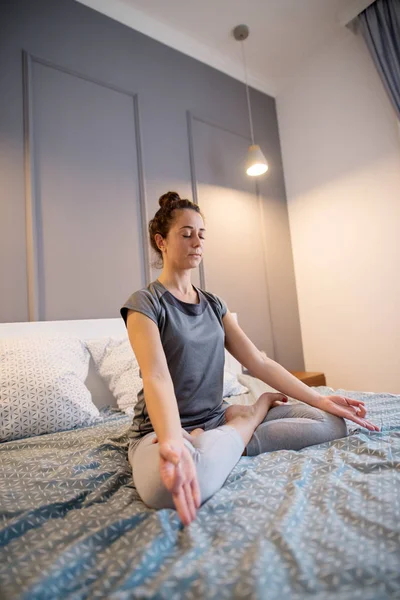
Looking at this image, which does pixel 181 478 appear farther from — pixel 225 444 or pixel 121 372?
pixel 121 372

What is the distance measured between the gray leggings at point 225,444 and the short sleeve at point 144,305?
13.0 inches

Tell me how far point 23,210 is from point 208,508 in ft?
6.09

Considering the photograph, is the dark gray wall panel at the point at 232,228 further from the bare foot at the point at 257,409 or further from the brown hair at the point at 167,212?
the bare foot at the point at 257,409

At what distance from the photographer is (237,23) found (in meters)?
2.73

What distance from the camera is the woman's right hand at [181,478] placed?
2.10 ft

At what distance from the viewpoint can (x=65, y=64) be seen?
2.20 metres

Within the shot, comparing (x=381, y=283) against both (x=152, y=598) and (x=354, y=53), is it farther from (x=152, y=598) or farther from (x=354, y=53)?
(x=152, y=598)

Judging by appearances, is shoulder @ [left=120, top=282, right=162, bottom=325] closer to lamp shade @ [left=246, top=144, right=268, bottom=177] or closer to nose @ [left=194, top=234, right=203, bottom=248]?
nose @ [left=194, top=234, right=203, bottom=248]

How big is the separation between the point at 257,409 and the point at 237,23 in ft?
9.88

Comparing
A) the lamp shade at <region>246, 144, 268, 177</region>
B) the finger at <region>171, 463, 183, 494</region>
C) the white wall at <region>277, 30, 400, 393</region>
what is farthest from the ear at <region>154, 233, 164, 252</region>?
the white wall at <region>277, 30, 400, 393</region>

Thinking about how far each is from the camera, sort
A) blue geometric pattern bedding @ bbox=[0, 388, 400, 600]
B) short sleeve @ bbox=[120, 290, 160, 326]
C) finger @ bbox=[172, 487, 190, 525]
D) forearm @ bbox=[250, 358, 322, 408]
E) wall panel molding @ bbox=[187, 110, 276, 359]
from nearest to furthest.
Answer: blue geometric pattern bedding @ bbox=[0, 388, 400, 600] < finger @ bbox=[172, 487, 190, 525] < short sleeve @ bbox=[120, 290, 160, 326] < forearm @ bbox=[250, 358, 322, 408] < wall panel molding @ bbox=[187, 110, 276, 359]

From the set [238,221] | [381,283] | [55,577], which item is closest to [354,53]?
[238,221]

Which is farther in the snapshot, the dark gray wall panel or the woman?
the dark gray wall panel

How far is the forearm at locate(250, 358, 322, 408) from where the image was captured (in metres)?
1.15
